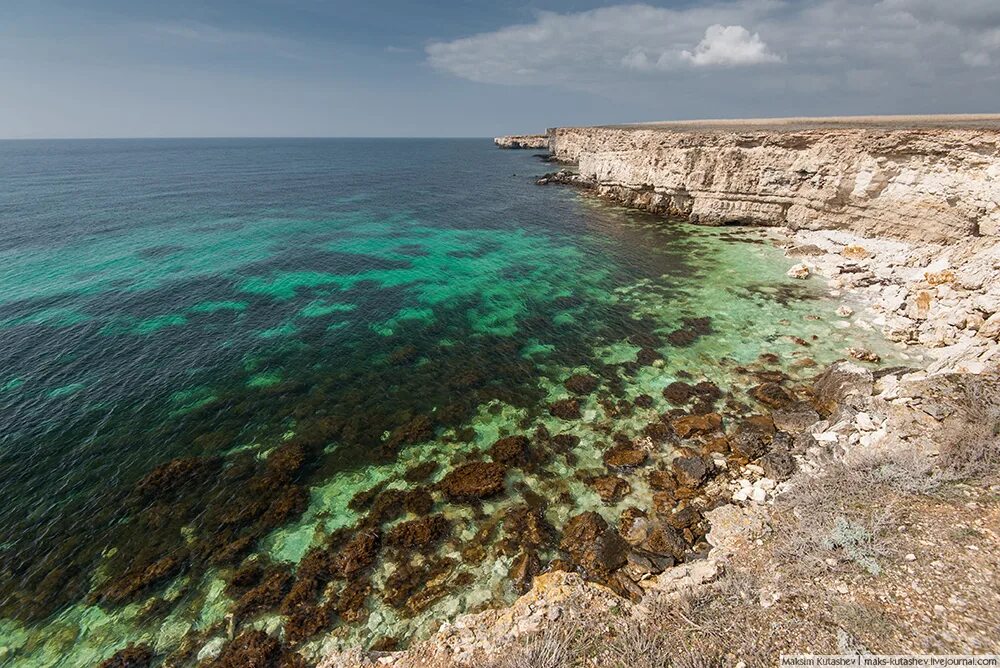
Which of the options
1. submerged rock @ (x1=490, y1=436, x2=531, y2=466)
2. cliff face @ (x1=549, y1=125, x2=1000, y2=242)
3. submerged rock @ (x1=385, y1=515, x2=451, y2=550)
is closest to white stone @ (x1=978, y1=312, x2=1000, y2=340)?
cliff face @ (x1=549, y1=125, x2=1000, y2=242)

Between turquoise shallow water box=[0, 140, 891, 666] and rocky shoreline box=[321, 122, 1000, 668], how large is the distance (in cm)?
141

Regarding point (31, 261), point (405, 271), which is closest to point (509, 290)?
point (405, 271)

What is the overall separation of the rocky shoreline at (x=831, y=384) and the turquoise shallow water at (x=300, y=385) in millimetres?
1411

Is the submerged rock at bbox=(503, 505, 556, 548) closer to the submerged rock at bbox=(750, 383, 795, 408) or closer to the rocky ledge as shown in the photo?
the submerged rock at bbox=(750, 383, 795, 408)

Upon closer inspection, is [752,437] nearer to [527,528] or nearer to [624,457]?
[624,457]

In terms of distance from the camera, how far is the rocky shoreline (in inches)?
402

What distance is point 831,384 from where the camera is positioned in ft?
59.5

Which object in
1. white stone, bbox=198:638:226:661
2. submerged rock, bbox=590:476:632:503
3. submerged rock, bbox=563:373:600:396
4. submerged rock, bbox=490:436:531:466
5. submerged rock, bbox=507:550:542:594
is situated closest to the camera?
white stone, bbox=198:638:226:661

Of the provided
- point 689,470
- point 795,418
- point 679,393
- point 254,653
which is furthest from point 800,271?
point 254,653

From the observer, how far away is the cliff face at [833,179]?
2928 centimetres

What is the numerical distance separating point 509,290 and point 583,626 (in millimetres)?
24984

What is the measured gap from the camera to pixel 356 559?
1245cm

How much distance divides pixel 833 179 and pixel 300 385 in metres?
46.1

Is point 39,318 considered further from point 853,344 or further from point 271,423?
point 853,344
